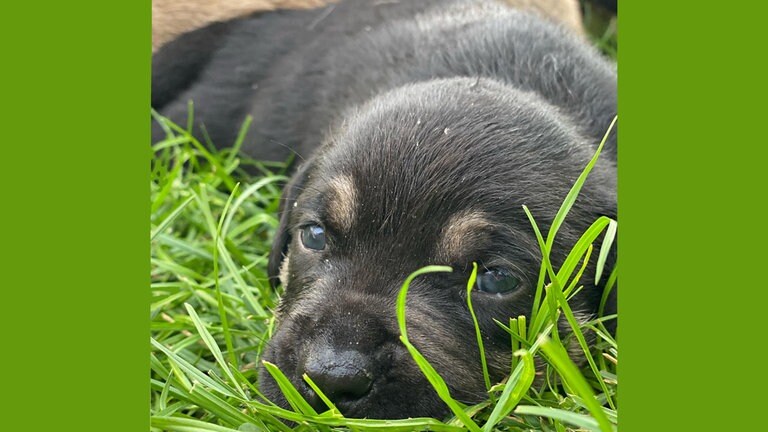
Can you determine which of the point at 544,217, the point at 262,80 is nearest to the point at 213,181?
the point at 262,80

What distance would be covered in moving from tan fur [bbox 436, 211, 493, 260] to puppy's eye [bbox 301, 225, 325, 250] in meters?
0.49

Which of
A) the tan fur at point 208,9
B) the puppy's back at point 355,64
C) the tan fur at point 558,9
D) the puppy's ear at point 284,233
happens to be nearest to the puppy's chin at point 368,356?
the puppy's ear at point 284,233

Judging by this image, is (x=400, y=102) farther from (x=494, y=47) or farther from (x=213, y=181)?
(x=213, y=181)

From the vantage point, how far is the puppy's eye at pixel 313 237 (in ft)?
11.3

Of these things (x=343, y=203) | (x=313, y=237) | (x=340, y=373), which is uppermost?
(x=343, y=203)

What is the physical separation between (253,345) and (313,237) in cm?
51

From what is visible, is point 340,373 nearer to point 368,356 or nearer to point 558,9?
point 368,356

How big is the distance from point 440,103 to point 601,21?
8.64ft

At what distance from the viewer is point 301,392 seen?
290cm

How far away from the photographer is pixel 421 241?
3137mm

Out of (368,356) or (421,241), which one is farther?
(421,241)

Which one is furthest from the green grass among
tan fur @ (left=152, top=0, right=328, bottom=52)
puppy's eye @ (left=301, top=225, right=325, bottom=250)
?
tan fur @ (left=152, top=0, right=328, bottom=52)

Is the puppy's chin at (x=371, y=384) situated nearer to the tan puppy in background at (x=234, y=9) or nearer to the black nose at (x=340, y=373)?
the black nose at (x=340, y=373)

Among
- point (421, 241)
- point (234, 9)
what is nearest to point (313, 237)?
point (421, 241)
